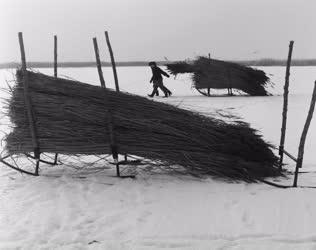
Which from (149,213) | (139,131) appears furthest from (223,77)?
(149,213)

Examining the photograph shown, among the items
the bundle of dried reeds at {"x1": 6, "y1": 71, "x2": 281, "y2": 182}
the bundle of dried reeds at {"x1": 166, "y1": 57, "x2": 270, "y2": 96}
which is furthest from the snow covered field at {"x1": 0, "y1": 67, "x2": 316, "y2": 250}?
the bundle of dried reeds at {"x1": 166, "y1": 57, "x2": 270, "y2": 96}

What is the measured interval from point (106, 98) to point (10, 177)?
1.37 meters

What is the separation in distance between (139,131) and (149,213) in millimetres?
1086

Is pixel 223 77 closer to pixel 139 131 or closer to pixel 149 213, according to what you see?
pixel 139 131

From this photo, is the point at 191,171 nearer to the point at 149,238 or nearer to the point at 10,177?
the point at 149,238

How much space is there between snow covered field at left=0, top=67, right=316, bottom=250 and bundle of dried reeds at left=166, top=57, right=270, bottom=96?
398 inches

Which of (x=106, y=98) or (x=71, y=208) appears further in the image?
(x=106, y=98)

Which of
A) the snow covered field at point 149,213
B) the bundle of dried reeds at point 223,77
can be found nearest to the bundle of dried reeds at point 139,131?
the snow covered field at point 149,213

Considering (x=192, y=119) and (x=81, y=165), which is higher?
(x=192, y=119)

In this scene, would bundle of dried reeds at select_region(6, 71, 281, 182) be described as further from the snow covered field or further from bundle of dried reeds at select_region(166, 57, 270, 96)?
bundle of dried reeds at select_region(166, 57, 270, 96)

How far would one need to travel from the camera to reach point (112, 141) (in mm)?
4199

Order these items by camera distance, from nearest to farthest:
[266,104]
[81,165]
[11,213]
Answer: [11,213]
[81,165]
[266,104]

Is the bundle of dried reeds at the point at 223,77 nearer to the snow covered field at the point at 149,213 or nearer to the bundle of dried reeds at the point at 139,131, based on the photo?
the snow covered field at the point at 149,213

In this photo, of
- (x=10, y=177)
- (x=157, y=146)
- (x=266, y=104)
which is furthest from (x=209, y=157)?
(x=266, y=104)
